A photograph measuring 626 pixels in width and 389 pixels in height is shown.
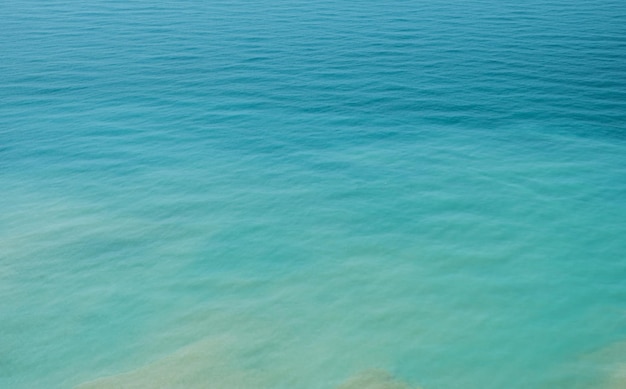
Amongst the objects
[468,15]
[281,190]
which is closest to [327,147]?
[281,190]

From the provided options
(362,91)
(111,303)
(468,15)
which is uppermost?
(468,15)

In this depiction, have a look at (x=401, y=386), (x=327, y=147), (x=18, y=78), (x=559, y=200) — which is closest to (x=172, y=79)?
(x=18, y=78)

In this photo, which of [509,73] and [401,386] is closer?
[401,386]

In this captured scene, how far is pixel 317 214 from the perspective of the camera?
1809cm

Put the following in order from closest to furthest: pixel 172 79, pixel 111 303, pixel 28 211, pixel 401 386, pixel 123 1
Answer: pixel 401 386, pixel 111 303, pixel 28 211, pixel 172 79, pixel 123 1

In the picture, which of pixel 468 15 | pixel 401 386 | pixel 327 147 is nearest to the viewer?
pixel 401 386

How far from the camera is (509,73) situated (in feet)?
90.9

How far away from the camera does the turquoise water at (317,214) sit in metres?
13.0

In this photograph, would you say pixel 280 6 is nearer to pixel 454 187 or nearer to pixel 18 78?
pixel 18 78

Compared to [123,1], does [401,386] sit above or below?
below

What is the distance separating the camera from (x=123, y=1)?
147 ft

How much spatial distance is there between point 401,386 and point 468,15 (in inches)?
1215

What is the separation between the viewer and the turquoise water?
12961 millimetres

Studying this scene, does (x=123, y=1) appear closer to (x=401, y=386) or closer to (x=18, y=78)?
(x=18, y=78)
